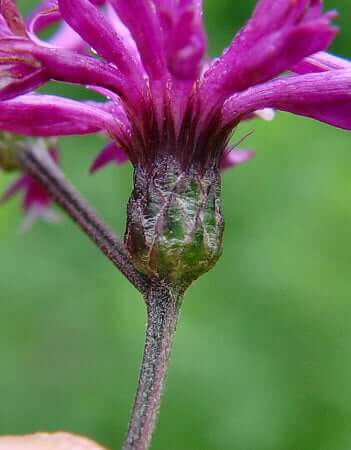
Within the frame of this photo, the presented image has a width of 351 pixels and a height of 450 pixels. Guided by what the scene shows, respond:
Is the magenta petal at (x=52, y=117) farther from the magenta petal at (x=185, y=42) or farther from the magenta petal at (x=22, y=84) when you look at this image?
the magenta petal at (x=185, y=42)

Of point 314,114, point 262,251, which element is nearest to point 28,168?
point 314,114

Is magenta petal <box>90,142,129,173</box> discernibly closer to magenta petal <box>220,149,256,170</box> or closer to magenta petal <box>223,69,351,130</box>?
magenta petal <box>220,149,256,170</box>

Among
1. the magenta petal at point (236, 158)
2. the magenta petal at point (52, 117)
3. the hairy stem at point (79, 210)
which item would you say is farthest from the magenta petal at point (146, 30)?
the magenta petal at point (236, 158)

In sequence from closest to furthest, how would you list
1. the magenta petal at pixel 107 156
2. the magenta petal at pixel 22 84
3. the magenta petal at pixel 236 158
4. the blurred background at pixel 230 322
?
the magenta petal at pixel 22 84 < the magenta petal at pixel 107 156 < the magenta petal at pixel 236 158 < the blurred background at pixel 230 322

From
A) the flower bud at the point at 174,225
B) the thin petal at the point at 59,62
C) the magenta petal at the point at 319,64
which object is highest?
the magenta petal at the point at 319,64

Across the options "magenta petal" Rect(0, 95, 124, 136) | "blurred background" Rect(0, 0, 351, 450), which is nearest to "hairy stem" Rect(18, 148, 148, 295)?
"magenta petal" Rect(0, 95, 124, 136)

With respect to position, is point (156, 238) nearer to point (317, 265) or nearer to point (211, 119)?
point (211, 119)

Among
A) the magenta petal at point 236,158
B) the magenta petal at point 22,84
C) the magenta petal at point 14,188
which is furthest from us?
the magenta petal at point 14,188
